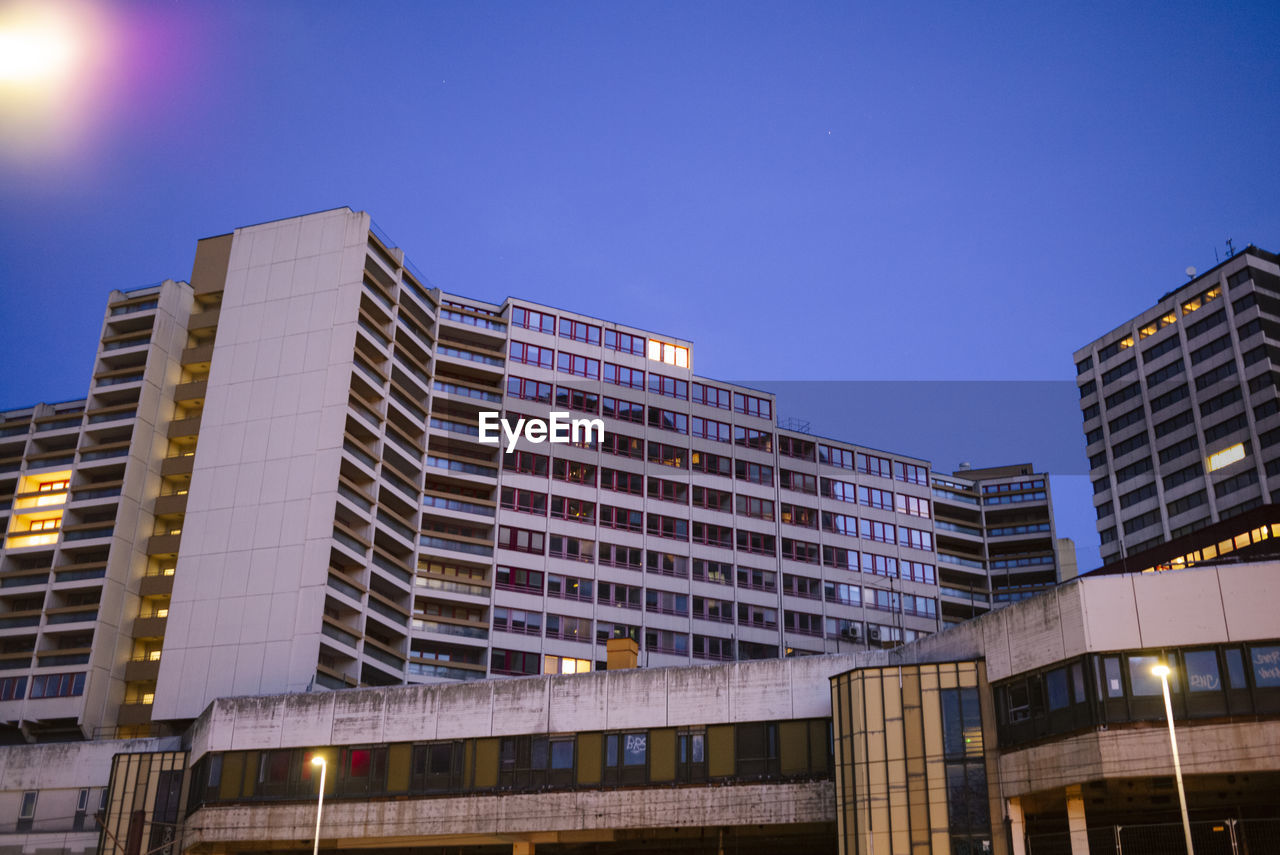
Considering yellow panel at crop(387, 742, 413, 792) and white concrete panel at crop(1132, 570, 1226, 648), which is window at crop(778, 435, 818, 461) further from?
white concrete panel at crop(1132, 570, 1226, 648)

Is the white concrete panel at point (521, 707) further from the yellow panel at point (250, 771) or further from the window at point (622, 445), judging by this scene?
the window at point (622, 445)

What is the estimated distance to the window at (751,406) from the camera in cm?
11744

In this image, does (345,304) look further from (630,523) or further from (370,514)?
(630,523)

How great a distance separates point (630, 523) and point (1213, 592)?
7041 centimetres

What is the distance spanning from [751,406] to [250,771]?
68.3m

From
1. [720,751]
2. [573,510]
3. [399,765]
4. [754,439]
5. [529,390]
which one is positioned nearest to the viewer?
[720,751]

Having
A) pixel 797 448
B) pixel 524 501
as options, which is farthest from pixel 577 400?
pixel 797 448

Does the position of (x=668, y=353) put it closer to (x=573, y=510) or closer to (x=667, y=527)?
(x=667, y=527)

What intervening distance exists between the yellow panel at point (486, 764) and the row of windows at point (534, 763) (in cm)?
4

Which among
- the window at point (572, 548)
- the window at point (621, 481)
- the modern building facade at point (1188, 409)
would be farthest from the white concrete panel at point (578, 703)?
the modern building facade at point (1188, 409)

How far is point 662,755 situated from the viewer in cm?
5328

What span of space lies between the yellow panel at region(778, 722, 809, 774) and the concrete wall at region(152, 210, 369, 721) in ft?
131

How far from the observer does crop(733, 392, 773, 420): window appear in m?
117

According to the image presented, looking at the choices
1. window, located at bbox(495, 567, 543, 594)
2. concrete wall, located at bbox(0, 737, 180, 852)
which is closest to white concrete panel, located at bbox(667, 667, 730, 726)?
concrete wall, located at bbox(0, 737, 180, 852)
